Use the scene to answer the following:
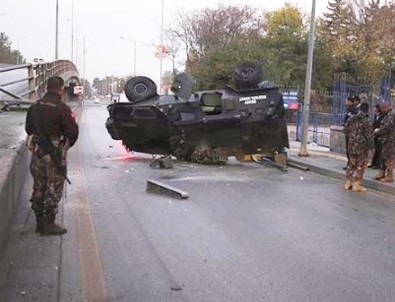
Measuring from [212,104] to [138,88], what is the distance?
7.15 feet

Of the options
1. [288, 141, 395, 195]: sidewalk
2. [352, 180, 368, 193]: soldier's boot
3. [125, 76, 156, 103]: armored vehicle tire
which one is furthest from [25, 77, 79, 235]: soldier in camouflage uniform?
[125, 76, 156, 103]: armored vehicle tire

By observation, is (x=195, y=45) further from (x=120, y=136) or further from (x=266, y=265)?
(x=266, y=265)

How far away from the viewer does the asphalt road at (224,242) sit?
5.33 m

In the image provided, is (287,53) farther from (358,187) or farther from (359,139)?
(359,139)

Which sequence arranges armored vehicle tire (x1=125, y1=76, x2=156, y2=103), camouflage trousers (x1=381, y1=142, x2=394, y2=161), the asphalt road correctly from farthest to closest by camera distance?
armored vehicle tire (x1=125, y1=76, x2=156, y2=103), camouflage trousers (x1=381, y1=142, x2=394, y2=161), the asphalt road

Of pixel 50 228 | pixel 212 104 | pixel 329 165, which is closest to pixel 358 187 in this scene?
pixel 329 165

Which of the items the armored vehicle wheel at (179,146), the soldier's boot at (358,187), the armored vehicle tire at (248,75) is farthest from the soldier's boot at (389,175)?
the armored vehicle wheel at (179,146)

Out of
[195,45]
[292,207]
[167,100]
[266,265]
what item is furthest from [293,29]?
[266,265]

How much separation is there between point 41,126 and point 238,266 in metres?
2.61

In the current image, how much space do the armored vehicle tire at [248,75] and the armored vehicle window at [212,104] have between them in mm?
641

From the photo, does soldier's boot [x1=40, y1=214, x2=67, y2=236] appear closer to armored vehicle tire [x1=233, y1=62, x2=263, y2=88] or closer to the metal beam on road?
the metal beam on road

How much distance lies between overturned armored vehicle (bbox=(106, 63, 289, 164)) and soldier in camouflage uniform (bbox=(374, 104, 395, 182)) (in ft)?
9.73

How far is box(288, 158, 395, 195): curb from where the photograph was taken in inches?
456

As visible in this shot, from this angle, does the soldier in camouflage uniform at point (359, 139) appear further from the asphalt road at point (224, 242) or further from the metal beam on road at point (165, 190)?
the metal beam on road at point (165, 190)
